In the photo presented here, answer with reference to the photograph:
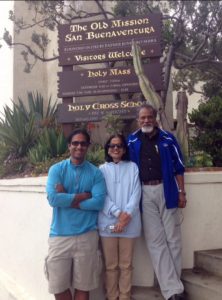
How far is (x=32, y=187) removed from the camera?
5031mm

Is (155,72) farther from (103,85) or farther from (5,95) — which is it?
(5,95)

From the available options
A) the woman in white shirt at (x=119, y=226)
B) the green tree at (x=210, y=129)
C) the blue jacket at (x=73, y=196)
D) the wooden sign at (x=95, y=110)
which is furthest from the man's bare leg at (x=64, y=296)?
the wooden sign at (x=95, y=110)

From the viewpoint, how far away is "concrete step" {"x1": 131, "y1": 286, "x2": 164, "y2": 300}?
3.90 metres

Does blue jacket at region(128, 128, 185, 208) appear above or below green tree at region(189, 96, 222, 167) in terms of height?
below

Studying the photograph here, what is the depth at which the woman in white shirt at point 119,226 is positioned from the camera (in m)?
3.68

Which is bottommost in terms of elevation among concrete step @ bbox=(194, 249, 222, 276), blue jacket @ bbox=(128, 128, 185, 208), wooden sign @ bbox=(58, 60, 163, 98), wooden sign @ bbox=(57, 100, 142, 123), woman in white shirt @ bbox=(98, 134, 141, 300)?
concrete step @ bbox=(194, 249, 222, 276)

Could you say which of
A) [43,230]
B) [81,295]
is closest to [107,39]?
[43,230]

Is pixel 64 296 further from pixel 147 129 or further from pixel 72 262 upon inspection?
pixel 147 129

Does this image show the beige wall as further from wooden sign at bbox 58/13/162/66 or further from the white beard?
the white beard

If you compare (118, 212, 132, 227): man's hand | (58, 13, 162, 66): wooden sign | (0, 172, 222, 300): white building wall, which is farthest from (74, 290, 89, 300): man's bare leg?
(58, 13, 162, 66): wooden sign

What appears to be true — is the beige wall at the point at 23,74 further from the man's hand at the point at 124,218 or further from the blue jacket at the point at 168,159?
the man's hand at the point at 124,218

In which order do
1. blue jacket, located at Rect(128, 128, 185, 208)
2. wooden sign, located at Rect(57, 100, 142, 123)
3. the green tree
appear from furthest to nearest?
wooden sign, located at Rect(57, 100, 142, 123) < the green tree < blue jacket, located at Rect(128, 128, 185, 208)

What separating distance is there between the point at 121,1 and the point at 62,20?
5.78 ft

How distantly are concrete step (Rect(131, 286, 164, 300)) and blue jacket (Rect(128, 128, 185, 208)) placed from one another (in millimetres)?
985
